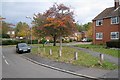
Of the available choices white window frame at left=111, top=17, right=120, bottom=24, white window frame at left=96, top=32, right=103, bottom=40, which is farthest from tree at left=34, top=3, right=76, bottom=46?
white window frame at left=96, top=32, right=103, bottom=40

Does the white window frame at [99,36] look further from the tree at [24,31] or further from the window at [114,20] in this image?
the tree at [24,31]

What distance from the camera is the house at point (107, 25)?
4324cm

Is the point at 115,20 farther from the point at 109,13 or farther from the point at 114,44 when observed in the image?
the point at 114,44

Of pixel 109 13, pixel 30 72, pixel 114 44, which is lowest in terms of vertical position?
pixel 30 72

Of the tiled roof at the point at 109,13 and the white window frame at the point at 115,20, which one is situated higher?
the tiled roof at the point at 109,13

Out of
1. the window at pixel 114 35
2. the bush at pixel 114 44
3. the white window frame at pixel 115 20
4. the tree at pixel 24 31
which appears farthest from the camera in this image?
the tree at pixel 24 31

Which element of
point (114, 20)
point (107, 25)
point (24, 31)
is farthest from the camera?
point (24, 31)

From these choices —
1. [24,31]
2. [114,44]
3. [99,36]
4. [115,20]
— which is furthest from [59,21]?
[24,31]

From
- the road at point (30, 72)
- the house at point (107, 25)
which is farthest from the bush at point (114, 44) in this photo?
the road at point (30, 72)

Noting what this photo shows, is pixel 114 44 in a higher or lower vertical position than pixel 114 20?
lower

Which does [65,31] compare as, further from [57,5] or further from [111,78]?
[111,78]

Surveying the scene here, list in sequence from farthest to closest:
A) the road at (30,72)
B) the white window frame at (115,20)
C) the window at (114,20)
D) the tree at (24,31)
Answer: the tree at (24,31) < the window at (114,20) < the white window frame at (115,20) < the road at (30,72)

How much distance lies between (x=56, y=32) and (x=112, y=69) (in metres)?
20.1

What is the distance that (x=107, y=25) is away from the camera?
45406 mm
